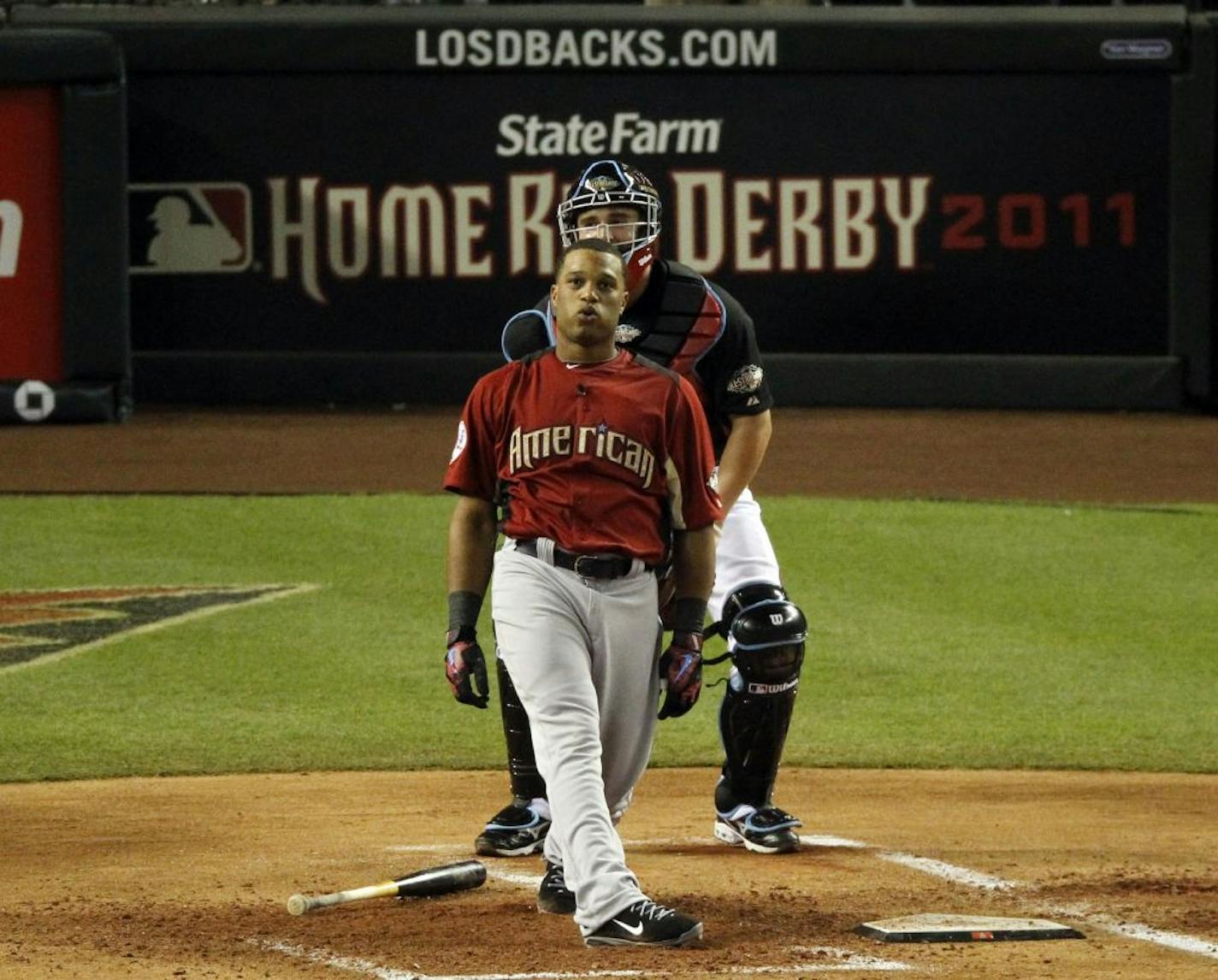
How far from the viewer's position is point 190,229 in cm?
1634

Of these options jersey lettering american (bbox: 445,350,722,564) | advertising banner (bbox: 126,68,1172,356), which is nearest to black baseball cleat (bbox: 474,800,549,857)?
jersey lettering american (bbox: 445,350,722,564)

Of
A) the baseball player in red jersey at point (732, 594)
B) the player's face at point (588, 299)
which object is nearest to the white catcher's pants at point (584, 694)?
the player's face at point (588, 299)

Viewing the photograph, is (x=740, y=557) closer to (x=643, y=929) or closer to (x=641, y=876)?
(x=641, y=876)

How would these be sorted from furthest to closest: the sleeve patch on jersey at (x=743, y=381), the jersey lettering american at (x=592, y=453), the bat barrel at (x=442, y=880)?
the sleeve patch on jersey at (x=743, y=381), the bat barrel at (x=442, y=880), the jersey lettering american at (x=592, y=453)

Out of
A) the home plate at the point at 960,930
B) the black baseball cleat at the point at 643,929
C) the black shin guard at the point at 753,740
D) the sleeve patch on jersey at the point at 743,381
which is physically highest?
the sleeve patch on jersey at the point at 743,381

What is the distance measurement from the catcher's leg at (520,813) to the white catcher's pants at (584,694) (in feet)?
2.39

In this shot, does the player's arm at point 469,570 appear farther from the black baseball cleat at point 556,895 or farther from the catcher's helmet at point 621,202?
the catcher's helmet at point 621,202

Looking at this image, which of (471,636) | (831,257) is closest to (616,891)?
(471,636)

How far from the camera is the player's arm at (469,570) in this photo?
5137 millimetres

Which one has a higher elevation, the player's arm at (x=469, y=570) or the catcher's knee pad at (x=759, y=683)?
the player's arm at (x=469, y=570)

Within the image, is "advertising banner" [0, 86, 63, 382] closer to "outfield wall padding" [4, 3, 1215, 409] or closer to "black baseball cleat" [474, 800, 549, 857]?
"outfield wall padding" [4, 3, 1215, 409]

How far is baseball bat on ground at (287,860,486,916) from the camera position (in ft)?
16.7

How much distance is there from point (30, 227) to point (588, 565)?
1083 cm

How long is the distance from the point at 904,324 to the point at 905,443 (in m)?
1.58
